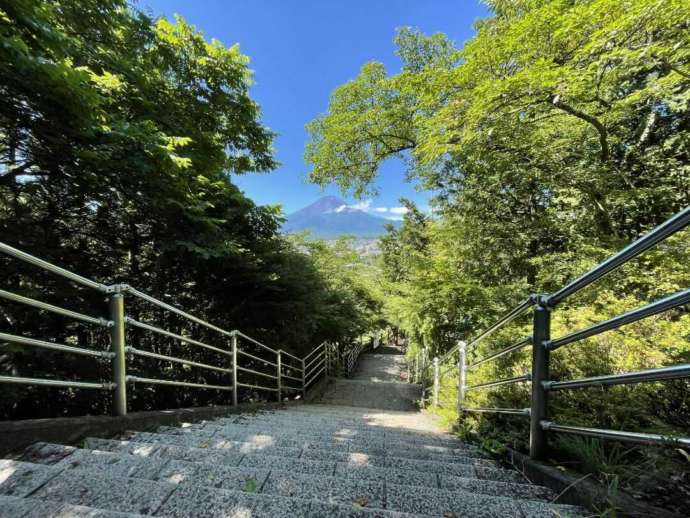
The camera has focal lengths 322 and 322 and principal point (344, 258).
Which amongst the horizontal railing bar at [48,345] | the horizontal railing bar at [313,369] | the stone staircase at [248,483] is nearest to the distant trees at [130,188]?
the horizontal railing bar at [313,369]

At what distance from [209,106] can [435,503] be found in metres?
6.64

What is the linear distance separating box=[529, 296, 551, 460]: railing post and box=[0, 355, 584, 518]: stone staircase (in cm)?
20

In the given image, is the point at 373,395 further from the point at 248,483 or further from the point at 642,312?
the point at 642,312

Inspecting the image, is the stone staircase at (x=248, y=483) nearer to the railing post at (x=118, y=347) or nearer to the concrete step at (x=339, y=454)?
the concrete step at (x=339, y=454)

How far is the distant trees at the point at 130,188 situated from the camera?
119 inches

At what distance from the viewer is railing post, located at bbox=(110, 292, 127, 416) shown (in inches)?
81.2

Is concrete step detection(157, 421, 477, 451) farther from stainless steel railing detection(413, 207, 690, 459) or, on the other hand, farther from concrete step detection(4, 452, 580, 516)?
concrete step detection(4, 452, 580, 516)

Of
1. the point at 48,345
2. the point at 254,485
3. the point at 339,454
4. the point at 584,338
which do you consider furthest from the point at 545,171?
the point at 48,345

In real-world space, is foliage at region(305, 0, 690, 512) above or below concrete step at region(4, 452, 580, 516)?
above

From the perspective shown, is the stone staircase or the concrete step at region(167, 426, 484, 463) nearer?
the stone staircase

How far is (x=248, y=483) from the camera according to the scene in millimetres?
1368

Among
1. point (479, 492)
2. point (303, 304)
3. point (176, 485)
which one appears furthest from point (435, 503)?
point (303, 304)

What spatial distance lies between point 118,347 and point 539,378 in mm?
2528

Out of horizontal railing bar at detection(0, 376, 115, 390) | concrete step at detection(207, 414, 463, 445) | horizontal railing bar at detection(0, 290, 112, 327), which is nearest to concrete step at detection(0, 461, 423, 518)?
horizontal railing bar at detection(0, 376, 115, 390)
